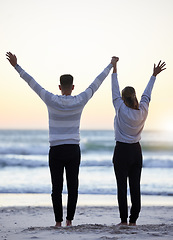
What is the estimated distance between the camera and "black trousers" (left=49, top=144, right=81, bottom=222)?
407 cm

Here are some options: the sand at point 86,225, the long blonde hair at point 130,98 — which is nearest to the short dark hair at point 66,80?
the long blonde hair at point 130,98

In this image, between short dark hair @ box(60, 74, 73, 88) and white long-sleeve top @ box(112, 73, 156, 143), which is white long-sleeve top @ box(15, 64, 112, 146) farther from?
white long-sleeve top @ box(112, 73, 156, 143)

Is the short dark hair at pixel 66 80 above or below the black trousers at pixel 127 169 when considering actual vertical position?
above

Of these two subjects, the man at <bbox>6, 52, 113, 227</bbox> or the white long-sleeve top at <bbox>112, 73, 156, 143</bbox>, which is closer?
the man at <bbox>6, 52, 113, 227</bbox>

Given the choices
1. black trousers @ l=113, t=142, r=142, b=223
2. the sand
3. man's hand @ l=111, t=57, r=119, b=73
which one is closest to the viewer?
the sand

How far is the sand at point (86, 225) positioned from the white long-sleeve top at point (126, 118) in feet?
3.00

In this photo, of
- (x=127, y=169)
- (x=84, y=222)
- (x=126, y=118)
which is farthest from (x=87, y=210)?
(x=126, y=118)

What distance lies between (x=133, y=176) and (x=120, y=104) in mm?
770

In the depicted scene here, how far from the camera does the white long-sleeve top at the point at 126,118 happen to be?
4254 millimetres

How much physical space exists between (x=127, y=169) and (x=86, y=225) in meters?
0.73

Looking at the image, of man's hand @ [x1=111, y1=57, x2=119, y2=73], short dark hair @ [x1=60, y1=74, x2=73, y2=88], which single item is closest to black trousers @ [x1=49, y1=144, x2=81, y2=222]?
short dark hair @ [x1=60, y1=74, x2=73, y2=88]

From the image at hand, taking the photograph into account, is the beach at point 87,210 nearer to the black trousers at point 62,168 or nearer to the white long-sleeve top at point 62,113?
the black trousers at point 62,168

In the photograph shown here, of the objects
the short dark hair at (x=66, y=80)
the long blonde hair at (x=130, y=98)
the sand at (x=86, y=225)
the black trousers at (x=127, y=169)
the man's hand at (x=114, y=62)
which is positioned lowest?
the sand at (x=86, y=225)

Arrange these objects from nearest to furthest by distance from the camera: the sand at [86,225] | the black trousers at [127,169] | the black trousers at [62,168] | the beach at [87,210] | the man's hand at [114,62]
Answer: the sand at [86,225] → the beach at [87,210] → the black trousers at [62,168] → the black trousers at [127,169] → the man's hand at [114,62]
